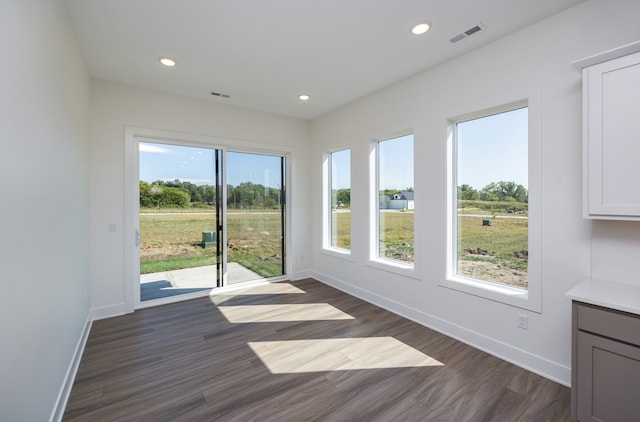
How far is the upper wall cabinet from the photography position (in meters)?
1.73

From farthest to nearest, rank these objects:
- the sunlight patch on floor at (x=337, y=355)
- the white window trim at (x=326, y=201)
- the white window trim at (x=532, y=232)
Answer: the white window trim at (x=326, y=201), the sunlight patch on floor at (x=337, y=355), the white window trim at (x=532, y=232)

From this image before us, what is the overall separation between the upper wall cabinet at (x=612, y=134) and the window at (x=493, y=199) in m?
0.63

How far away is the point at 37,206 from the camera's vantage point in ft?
5.04

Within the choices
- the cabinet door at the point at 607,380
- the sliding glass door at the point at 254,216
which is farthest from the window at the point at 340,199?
Result: the cabinet door at the point at 607,380

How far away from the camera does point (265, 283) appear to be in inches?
190

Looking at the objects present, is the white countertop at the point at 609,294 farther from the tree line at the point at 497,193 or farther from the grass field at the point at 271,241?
the tree line at the point at 497,193

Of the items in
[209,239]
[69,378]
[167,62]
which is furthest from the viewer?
[209,239]

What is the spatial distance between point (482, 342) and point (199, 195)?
393 cm

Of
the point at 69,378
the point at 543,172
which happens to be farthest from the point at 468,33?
the point at 69,378

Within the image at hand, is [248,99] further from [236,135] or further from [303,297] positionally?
[303,297]

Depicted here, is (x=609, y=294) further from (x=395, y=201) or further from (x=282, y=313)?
(x=282, y=313)

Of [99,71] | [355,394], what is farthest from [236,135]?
[355,394]

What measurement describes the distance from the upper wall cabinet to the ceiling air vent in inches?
33.9

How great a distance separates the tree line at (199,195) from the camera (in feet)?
12.7
